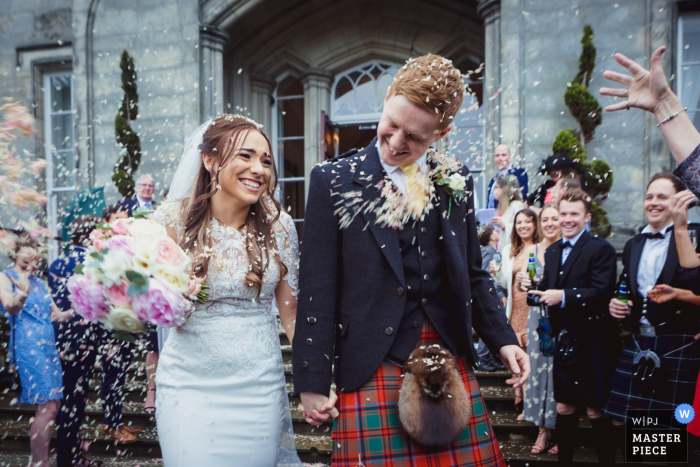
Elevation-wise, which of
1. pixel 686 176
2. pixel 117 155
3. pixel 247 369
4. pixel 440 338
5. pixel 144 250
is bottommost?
pixel 247 369

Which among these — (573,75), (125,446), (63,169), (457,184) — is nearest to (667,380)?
(457,184)

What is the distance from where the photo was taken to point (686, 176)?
1767 millimetres

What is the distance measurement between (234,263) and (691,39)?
7.76 metres

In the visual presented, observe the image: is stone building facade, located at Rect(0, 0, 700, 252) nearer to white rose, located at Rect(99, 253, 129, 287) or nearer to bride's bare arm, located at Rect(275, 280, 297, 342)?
bride's bare arm, located at Rect(275, 280, 297, 342)

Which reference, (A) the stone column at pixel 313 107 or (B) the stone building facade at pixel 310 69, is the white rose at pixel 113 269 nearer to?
(B) the stone building facade at pixel 310 69

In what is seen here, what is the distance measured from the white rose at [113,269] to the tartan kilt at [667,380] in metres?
3.24

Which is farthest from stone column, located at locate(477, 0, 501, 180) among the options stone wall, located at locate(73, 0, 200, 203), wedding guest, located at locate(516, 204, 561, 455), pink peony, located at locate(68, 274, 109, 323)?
pink peony, located at locate(68, 274, 109, 323)

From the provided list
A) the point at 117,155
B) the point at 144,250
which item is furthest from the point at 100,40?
the point at 144,250

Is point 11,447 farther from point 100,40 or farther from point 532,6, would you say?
point 532,6

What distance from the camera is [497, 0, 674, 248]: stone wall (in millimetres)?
6867

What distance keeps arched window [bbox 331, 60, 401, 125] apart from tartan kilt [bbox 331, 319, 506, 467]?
7.78m

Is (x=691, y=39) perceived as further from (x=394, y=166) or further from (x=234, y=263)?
(x=234, y=263)

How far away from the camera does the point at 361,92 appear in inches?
366

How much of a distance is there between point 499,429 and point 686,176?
133 inches
